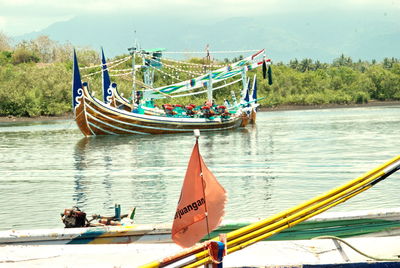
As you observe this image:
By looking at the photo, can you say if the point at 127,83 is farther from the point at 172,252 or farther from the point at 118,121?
the point at 172,252

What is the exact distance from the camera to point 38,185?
1903 cm

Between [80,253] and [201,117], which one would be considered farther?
[201,117]

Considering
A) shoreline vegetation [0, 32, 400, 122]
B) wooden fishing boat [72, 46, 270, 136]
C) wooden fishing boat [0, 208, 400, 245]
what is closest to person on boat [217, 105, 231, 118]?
wooden fishing boat [72, 46, 270, 136]

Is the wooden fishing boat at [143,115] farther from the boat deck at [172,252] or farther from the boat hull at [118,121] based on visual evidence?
the boat deck at [172,252]

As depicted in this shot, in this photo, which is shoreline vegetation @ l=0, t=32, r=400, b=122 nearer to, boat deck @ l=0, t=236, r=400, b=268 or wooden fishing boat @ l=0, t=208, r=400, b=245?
wooden fishing boat @ l=0, t=208, r=400, b=245

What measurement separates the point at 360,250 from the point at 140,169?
15.5m

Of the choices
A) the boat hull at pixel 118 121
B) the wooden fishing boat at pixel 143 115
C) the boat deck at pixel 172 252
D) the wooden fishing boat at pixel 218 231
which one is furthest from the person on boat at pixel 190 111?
the boat deck at pixel 172 252

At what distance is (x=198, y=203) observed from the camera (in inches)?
247

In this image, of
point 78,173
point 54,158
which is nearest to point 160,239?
point 78,173

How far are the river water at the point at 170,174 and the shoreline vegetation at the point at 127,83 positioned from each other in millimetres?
35673

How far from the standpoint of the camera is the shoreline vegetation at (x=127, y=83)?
235 ft

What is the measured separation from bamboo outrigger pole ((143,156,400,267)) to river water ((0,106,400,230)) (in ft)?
21.7

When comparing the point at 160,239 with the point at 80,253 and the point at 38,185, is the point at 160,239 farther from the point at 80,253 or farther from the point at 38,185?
the point at 38,185

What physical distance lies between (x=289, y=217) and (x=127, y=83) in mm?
70425
